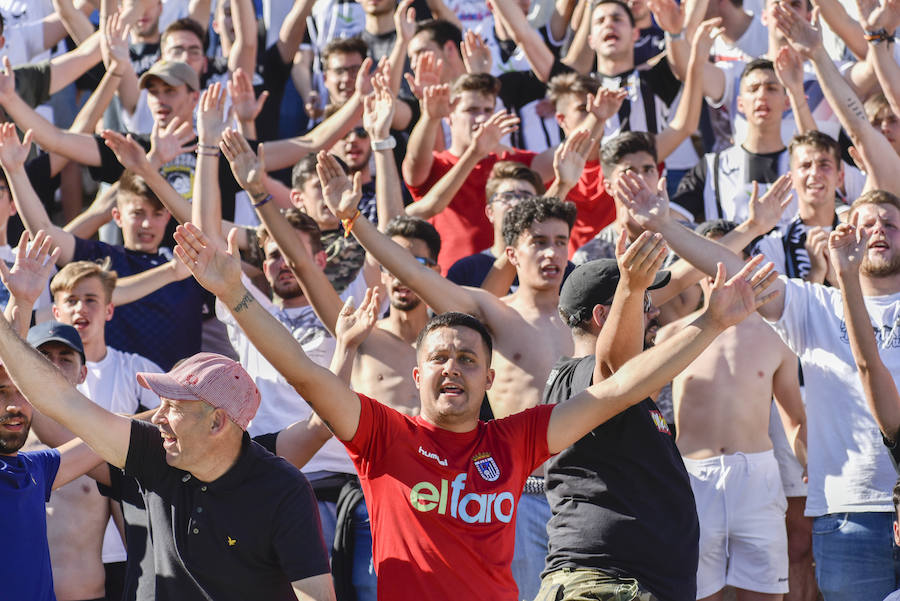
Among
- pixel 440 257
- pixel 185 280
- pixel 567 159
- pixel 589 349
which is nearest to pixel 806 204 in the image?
pixel 567 159

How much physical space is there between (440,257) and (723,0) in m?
3.53

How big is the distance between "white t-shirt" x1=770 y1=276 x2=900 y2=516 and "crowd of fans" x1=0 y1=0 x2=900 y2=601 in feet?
0.05

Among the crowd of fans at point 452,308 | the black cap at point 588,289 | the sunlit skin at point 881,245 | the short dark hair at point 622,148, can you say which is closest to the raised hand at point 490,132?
the crowd of fans at point 452,308

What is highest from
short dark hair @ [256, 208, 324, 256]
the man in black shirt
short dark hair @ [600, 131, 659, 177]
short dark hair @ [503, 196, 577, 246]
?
short dark hair @ [600, 131, 659, 177]

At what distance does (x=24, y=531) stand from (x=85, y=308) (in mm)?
2117

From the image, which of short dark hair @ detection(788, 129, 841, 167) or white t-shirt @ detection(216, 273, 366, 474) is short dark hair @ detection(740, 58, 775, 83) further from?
white t-shirt @ detection(216, 273, 366, 474)

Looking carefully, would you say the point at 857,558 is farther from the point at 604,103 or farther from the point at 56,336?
the point at 56,336

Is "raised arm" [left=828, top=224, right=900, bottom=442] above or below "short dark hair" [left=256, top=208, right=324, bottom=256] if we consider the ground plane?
below

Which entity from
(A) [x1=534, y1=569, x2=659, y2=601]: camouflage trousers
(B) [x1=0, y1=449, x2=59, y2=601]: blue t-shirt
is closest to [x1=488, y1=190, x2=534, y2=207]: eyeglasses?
(A) [x1=534, y1=569, x2=659, y2=601]: camouflage trousers

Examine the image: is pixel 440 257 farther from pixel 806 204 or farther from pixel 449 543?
pixel 449 543

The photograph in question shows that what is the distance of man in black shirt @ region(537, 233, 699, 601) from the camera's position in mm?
4383

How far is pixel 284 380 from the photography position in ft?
21.8

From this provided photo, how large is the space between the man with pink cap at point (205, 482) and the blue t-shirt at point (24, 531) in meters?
0.44

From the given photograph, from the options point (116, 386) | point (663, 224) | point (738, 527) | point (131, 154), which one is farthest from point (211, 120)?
point (738, 527)
